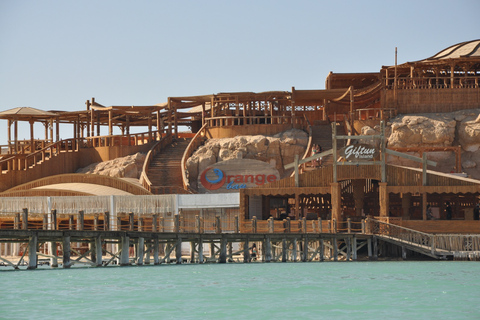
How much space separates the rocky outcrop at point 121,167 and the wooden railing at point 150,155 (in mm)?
851

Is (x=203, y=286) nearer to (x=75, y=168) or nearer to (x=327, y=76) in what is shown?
(x=75, y=168)

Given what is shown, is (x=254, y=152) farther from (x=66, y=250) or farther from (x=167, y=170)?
(x=66, y=250)

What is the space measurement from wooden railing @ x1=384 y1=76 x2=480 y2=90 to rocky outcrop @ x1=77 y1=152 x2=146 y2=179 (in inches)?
672

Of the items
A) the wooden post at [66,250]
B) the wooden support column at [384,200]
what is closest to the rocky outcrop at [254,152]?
the wooden support column at [384,200]

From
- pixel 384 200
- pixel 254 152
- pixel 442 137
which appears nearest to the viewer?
pixel 384 200

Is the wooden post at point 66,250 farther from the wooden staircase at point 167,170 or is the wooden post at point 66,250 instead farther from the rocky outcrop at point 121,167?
the rocky outcrop at point 121,167

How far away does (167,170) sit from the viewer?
67.2m

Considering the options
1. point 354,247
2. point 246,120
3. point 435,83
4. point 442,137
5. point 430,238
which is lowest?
point 354,247

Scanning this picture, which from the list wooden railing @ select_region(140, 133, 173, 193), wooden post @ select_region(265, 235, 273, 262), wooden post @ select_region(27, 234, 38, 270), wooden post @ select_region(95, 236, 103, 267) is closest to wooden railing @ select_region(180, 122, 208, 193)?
wooden railing @ select_region(140, 133, 173, 193)

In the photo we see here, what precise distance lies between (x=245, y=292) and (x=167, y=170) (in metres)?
31.5

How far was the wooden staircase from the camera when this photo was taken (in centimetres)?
6346

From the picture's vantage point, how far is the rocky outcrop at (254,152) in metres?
66.4

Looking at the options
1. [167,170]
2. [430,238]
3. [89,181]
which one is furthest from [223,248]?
[167,170]

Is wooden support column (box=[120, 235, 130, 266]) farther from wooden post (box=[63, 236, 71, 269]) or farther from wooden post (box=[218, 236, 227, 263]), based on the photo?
wooden post (box=[218, 236, 227, 263])
